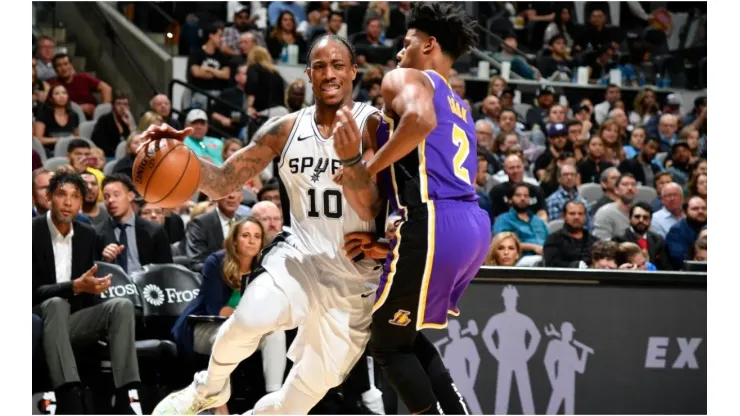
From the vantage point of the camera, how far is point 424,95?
179 inches

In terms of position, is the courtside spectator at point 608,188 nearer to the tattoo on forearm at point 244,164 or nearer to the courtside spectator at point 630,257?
the courtside spectator at point 630,257

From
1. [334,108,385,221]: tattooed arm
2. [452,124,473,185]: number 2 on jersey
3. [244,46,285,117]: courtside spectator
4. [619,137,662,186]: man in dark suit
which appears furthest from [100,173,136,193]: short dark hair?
[619,137,662,186]: man in dark suit

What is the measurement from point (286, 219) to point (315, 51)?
85 centimetres

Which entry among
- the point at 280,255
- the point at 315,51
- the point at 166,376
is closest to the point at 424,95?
the point at 315,51

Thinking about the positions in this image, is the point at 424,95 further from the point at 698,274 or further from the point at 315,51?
the point at 698,274

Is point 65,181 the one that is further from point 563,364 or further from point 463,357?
point 563,364

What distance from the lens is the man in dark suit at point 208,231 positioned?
26.8 ft

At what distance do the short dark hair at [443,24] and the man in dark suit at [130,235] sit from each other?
11.5 ft

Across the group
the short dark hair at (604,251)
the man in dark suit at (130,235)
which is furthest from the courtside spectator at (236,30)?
the short dark hair at (604,251)

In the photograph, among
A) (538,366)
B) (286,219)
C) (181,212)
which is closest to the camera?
(286,219)

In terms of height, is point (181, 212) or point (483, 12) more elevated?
point (483, 12)

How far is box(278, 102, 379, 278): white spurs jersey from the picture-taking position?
16.2 ft

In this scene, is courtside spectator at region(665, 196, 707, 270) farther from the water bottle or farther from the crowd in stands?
the water bottle

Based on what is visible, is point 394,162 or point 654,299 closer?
point 394,162
